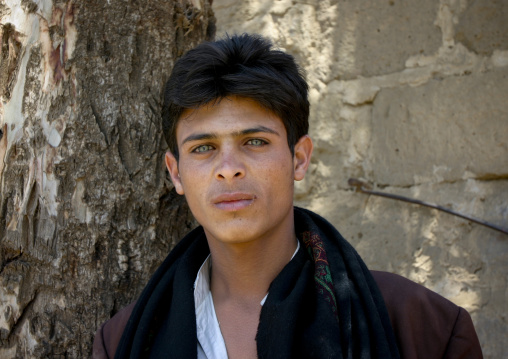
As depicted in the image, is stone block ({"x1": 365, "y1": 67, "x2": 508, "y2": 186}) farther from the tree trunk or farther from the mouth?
the tree trunk

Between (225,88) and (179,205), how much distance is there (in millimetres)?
→ 568

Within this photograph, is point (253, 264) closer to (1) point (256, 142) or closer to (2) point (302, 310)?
(2) point (302, 310)

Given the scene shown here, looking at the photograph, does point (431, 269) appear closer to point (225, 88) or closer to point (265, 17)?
point (225, 88)

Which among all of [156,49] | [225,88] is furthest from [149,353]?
[156,49]

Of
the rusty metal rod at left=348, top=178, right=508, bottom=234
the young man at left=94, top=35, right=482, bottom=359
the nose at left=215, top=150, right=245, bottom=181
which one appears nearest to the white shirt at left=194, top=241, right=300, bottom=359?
the young man at left=94, top=35, right=482, bottom=359

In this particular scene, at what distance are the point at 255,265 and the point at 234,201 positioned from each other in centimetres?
29

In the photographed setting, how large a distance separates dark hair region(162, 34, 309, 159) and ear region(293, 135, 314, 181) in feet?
0.10

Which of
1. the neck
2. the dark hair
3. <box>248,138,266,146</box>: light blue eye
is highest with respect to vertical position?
the dark hair

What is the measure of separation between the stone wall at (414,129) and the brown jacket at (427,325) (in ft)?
2.23

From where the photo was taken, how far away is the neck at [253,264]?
209 centimetres

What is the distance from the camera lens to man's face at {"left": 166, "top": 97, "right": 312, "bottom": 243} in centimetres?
194

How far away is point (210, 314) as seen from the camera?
6.88 feet

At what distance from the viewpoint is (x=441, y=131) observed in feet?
8.60

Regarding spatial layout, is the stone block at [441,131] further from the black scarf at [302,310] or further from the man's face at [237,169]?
the man's face at [237,169]
